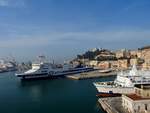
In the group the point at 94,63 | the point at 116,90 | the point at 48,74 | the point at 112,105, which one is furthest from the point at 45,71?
the point at 112,105

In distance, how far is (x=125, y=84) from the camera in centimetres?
2700

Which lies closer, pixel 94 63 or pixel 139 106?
pixel 139 106

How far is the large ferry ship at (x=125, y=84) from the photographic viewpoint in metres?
25.5

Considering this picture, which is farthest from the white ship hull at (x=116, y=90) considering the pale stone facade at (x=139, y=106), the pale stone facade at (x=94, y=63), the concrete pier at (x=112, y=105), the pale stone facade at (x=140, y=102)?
the pale stone facade at (x=94, y=63)

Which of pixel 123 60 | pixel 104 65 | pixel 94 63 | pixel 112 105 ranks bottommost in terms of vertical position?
pixel 112 105

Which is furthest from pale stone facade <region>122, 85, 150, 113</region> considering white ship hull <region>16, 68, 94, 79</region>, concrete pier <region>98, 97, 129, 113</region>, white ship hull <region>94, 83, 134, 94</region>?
white ship hull <region>16, 68, 94, 79</region>

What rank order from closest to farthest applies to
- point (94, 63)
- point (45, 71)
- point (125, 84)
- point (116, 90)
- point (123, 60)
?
point (116, 90), point (125, 84), point (45, 71), point (123, 60), point (94, 63)

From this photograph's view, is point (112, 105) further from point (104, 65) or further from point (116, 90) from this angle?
point (104, 65)

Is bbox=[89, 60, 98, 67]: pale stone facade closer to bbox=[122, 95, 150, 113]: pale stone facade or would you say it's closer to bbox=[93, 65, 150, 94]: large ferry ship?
bbox=[93, 65, 150, 94]: large ferry ship

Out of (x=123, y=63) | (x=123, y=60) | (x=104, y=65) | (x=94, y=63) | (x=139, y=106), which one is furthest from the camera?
(x=94, y=63)

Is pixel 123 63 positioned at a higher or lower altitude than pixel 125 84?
higher

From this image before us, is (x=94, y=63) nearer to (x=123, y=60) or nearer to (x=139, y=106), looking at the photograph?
(x=123, y=60)

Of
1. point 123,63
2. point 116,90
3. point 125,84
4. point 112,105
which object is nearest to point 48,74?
point 123,63

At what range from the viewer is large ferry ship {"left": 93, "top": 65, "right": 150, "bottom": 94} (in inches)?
1005
